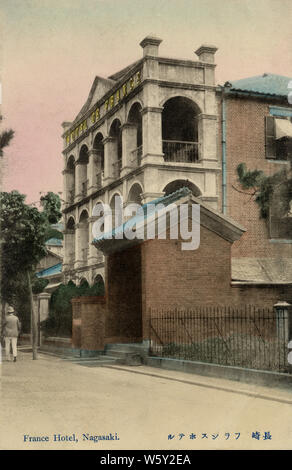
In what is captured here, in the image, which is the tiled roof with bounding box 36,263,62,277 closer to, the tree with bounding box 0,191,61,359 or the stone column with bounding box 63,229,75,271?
the stone column with bounding box 63,229,75,271

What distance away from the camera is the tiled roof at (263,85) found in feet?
86.9

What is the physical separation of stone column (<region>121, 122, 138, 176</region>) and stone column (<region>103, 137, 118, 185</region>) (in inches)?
56.7

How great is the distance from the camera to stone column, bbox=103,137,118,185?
2919 cm

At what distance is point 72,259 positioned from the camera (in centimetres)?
3044

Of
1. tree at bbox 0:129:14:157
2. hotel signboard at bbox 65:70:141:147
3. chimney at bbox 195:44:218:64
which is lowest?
tree at bbox 0:129:14:157

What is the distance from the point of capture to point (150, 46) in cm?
2469

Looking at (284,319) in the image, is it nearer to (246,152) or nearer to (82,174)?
(246,152)

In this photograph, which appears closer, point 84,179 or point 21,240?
point 21,240

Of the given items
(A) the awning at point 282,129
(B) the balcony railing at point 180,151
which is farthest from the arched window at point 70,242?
(A) the awning at point 282,129

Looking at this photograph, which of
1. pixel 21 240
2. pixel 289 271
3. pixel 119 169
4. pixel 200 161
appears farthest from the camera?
pixel 119 169

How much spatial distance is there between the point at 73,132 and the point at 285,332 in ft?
60.5

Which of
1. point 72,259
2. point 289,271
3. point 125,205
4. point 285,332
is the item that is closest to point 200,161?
point 125,205

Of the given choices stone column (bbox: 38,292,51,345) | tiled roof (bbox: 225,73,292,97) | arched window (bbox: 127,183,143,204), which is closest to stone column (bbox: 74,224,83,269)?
stone column (bbox: 38,292,51,345)
